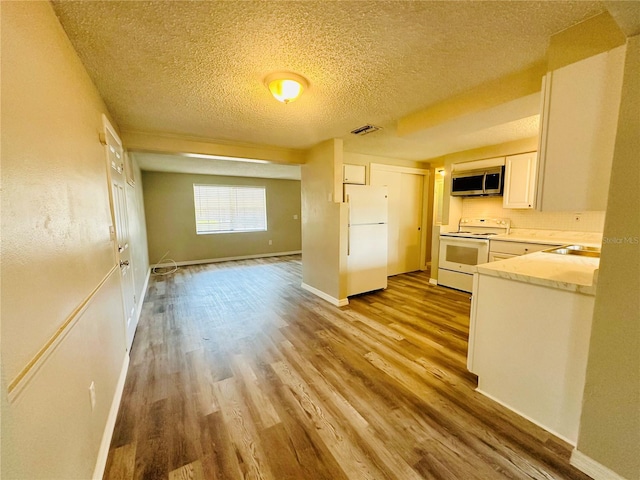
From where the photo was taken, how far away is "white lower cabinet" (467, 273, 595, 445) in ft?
4.64

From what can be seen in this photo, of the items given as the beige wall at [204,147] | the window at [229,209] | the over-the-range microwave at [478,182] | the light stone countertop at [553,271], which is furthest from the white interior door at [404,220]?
the window at [229,209]

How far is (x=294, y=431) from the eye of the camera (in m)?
1.53

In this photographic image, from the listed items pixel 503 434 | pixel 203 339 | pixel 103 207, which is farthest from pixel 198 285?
pixel 503 434

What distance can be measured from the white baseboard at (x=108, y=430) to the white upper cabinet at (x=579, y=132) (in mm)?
2700

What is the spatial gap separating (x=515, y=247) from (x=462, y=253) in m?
0.71

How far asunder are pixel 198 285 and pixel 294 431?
12.2ft

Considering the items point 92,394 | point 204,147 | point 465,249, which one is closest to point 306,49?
point 92,394

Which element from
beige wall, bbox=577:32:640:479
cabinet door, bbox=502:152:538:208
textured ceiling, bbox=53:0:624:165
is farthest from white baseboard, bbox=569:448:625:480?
cabinet door, bbox=502:152:538:208

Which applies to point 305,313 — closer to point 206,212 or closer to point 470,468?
point 470,468

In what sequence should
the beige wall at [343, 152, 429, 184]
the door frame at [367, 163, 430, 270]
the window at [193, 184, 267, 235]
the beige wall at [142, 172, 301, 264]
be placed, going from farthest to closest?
1. the window at [193, 184, 267, 235]
2. the beige wall at [142, 172, 301, 264]
3. the door frame at [367, 163, 430, 270]
4. the beige wall at [343, 152, 429, 184]

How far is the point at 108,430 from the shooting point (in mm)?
1477

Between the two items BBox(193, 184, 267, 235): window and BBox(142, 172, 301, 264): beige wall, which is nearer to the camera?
BBox(142, 172, 301, 264): beige wall

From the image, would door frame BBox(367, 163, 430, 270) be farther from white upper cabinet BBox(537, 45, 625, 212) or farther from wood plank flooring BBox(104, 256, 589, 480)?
white upper cabinet BBox(537, 45, 625, 212)

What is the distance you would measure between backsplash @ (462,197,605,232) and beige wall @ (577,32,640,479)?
2.45m
